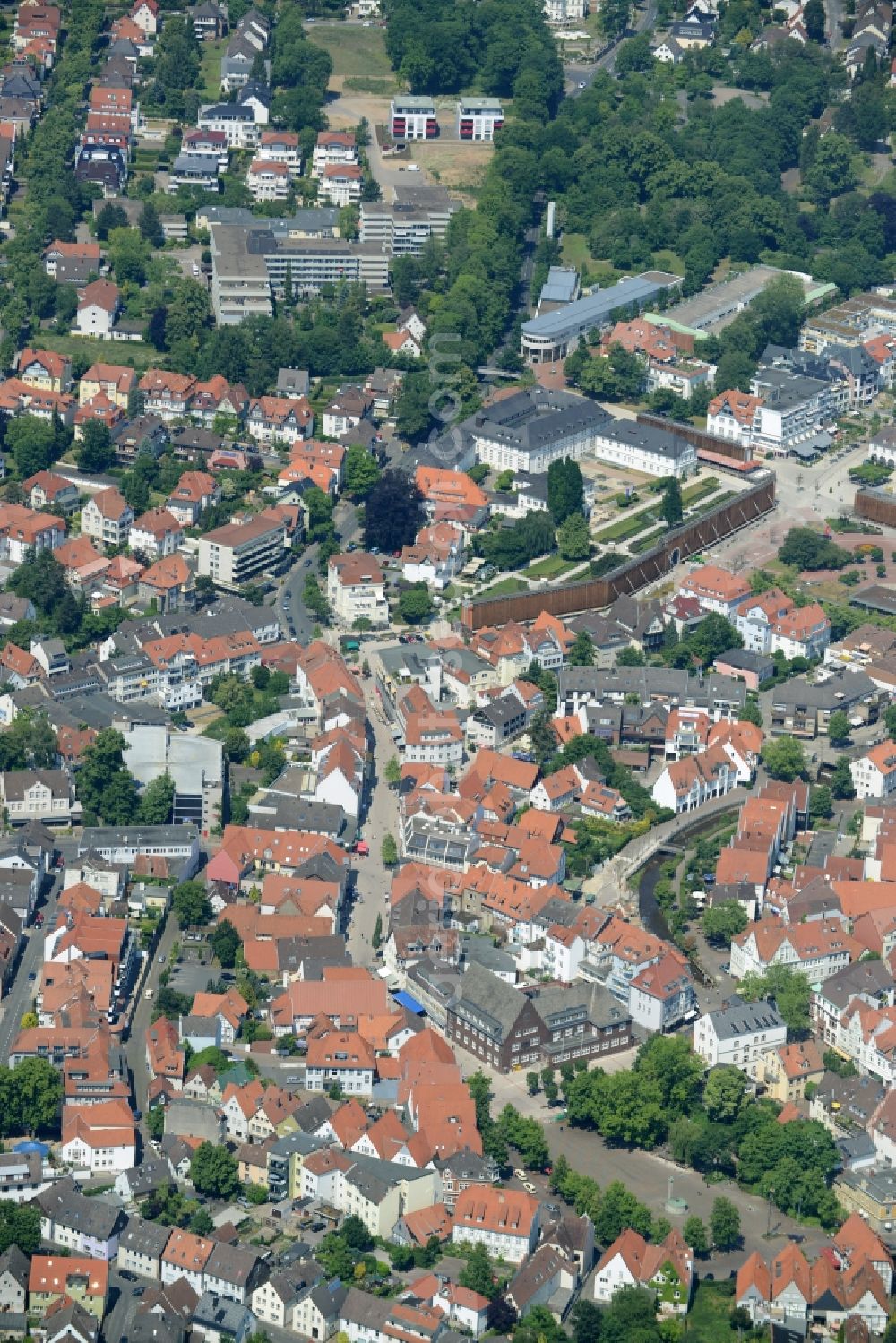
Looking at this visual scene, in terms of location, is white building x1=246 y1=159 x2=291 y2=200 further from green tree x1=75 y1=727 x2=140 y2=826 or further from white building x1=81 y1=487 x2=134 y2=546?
green tree x1=75 y1=727 x2=140 y2=826

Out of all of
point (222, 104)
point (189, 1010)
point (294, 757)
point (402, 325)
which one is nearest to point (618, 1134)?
point (189, 1010)

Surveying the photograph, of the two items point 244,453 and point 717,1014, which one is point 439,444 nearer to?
point 244,453

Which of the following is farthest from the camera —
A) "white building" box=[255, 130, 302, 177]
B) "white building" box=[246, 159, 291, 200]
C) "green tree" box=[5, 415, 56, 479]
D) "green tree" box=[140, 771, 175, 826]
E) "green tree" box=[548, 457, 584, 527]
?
"white building" box=[255, 130, 302, 177]

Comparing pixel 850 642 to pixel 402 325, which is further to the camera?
pixel 402 325

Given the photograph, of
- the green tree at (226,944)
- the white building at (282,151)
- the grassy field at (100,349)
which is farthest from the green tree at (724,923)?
the white building at (282,151)

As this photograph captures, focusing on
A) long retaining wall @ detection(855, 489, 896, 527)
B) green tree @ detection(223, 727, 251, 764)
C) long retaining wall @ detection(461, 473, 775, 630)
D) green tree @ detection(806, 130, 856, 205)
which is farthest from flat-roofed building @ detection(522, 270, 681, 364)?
green tree @ detection(223, 727, 251, 764)

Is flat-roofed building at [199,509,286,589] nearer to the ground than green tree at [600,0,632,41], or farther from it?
nearer to the ground

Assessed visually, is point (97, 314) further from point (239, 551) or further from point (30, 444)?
point (239, 551)
